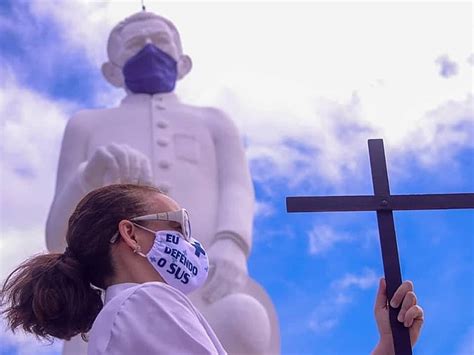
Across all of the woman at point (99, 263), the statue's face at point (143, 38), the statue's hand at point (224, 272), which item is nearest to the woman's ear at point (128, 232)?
the woman at point (99, 263)

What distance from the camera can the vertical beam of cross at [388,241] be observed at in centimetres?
191

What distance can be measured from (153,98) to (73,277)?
390cm

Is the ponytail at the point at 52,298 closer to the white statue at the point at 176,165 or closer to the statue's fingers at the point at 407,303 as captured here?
the statue's fingers at the point at 407,303

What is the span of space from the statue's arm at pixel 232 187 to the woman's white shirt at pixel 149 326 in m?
3.26

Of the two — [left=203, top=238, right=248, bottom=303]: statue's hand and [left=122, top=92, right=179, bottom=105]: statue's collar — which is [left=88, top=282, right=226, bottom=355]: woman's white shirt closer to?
[left=203, top=238, right=248, bottom=303]: statue's hand

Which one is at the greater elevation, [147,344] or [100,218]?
[100,218]

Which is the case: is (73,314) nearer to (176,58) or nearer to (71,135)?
(71,135)

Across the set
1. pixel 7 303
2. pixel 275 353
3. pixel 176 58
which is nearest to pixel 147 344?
pixel 7 303

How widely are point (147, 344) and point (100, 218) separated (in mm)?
362

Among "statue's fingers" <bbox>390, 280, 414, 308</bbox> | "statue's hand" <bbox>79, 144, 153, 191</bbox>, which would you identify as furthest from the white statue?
"statue's fingers" <bbox>390, 280, 414, 308</bbox>

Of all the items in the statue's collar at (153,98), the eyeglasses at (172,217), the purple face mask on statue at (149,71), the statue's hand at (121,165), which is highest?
the purple face mask on statue at (149,71)

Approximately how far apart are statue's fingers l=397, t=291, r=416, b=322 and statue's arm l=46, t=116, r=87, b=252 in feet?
9.18

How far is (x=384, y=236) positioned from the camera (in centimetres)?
208

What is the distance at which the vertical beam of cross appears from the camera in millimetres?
1909
